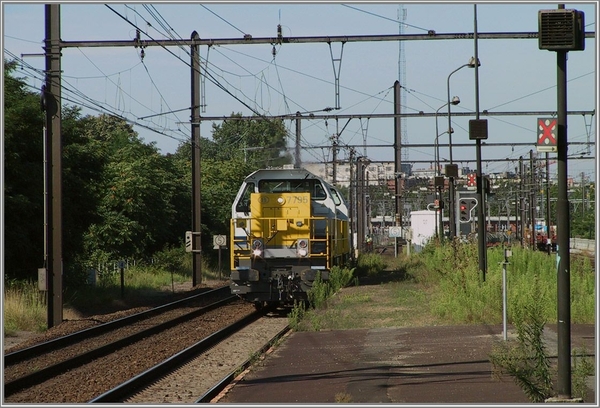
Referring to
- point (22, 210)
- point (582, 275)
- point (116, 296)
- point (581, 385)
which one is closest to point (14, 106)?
point (22, 210)

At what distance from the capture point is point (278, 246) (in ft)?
74.3

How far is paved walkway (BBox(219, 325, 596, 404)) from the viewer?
415 inches

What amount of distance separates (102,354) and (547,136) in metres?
9.89

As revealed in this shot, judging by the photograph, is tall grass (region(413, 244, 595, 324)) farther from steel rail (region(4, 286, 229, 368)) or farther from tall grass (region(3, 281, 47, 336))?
tall grass (region(3, 281, 47, 336))

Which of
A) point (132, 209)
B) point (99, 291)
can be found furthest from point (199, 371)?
point (132, 209)

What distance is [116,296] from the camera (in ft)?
101

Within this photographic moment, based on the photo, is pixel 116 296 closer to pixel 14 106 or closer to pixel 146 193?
pixel 14 106

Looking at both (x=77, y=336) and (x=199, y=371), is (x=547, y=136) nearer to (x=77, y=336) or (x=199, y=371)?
(x=199, y=371)

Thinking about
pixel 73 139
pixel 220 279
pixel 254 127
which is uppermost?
pixel 254 127

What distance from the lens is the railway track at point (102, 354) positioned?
503 inches

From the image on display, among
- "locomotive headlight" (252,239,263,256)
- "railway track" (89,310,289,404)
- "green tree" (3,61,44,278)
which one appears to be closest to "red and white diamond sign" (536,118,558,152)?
"railway track" (89,310,289,404)

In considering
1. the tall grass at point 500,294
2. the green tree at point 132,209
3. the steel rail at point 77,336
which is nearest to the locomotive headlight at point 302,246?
the tall grass at point 500,294

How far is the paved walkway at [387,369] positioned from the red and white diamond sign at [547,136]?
2946mm

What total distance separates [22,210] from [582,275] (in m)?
15.7
